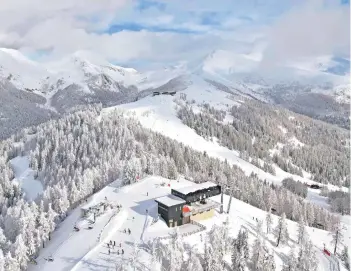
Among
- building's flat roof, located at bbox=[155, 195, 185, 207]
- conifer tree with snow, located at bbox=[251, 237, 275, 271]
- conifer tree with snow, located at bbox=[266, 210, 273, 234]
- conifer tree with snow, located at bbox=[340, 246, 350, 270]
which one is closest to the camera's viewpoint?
conifer tree with snow, located at bbox=[251, 237, 275, 271]

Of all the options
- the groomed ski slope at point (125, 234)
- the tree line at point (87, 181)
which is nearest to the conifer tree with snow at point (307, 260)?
the groomed ski slope at point (125, 234)

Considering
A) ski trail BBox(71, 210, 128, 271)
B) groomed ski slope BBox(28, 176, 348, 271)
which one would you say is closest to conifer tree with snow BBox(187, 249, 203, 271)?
groomed ski slope BBox(28, 176, 348, 271)

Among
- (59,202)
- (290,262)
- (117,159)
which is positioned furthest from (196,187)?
(117,159)

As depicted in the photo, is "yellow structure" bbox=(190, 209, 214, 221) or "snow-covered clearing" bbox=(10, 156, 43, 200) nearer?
"yellow structure" bbox=(190, 209, 214, 221)

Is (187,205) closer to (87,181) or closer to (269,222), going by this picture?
(269,222)

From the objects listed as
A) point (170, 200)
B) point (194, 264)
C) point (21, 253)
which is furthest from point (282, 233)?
point (21, 253)

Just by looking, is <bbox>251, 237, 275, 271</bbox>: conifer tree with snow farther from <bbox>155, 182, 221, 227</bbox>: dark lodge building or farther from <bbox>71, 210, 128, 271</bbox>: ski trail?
<bbox>71, 210, 128, 271</bbox>: ski trail

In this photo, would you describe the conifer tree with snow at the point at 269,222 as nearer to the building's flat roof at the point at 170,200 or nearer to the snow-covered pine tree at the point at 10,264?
the building's flat roof at the point at 170,200
